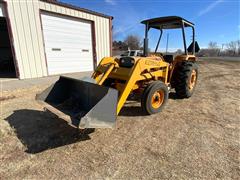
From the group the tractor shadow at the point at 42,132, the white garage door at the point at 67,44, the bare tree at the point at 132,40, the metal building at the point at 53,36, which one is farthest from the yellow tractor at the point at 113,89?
the bare tree at the point at 132,40

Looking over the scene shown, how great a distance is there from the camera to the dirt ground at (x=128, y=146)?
215 centimetres

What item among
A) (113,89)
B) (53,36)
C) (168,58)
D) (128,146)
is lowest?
(128,146)

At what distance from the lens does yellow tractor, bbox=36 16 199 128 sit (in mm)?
2592

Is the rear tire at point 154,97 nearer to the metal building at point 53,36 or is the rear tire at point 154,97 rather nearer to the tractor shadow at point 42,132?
the tractor shadow at point 42,132

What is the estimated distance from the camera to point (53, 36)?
8.32 meters

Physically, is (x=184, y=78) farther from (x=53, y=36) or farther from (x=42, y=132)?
(x=53, y=36)

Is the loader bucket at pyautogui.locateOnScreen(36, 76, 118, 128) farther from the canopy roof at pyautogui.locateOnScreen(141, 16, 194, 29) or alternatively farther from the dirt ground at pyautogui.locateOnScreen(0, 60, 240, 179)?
the canopy roof at pyautogui.locateOnScreen(141, 16, 194, 29)

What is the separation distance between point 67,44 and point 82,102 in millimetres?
6525

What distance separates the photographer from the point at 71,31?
358 inches

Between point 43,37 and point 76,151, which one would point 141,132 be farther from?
point 43,37

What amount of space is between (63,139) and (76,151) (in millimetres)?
429

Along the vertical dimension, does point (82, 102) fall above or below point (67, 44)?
below

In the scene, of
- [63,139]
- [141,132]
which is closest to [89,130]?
[63,139]

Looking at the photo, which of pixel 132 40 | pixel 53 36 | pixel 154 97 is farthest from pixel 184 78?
pixel 132 40
